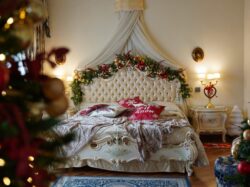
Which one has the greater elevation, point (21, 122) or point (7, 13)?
point (7, 13)

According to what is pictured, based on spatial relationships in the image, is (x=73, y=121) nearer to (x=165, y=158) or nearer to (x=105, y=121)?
(x=105, y=121)

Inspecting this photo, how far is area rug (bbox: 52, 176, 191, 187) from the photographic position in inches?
139

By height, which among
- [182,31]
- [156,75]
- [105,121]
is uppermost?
[182,31]

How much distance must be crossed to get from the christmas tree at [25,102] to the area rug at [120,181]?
9.26 feet

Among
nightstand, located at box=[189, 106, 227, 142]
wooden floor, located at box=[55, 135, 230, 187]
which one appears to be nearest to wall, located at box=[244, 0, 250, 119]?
nightstand, located at box=[189, 106, 227, 142]

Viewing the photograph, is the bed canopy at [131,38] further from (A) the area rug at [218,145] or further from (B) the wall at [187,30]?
(A) the area rug at [218,145]

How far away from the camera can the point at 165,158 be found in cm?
379

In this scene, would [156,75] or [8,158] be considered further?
[156,75]

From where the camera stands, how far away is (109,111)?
4625 millimetres

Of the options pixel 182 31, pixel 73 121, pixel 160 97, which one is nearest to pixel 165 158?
pixel 73 121

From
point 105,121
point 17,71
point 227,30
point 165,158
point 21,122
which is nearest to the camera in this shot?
point 21,122

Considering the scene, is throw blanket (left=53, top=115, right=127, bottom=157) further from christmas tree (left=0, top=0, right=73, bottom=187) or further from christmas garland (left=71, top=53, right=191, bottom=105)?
christmas tree (left=0, top=0, right=73, bottom=187)

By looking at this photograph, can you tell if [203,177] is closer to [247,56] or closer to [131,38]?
[247,56]

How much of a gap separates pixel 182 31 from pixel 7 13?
549cm
